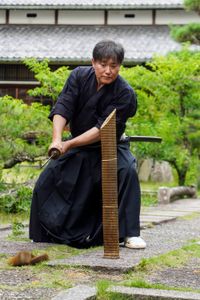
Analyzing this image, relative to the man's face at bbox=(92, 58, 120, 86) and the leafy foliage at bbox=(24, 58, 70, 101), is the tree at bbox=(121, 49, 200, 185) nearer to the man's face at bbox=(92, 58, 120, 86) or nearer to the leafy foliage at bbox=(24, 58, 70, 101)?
the leafy foliage at bbox=(24, 58, 70, 101)

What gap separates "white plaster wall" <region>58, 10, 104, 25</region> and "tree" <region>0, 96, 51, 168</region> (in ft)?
54.7

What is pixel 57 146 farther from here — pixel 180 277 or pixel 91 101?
pixel 180 277

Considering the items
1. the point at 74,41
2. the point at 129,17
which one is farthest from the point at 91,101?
the point at 129,17

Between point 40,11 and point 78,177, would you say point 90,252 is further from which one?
point 40,11

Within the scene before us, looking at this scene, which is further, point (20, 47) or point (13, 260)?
point (20, 47)

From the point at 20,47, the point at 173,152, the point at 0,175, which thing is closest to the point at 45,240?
the point at 0,175

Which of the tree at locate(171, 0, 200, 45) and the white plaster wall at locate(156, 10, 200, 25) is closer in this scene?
the tree at locate(171, 0, 200, 45)

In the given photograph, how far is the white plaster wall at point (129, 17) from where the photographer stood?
24.7 meters

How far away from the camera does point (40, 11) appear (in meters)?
25.1

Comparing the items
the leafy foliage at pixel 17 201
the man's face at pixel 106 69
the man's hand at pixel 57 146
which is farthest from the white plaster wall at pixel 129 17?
the man's hand at pixel 57 146

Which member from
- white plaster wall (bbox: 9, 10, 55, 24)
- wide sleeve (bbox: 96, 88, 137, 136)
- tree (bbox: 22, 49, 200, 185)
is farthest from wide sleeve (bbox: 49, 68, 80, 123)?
white plaster wall (bbox: 9, 10, 55, 24)

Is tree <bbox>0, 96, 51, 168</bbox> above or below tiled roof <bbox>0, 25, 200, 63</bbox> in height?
below

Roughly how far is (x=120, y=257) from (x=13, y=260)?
646mm

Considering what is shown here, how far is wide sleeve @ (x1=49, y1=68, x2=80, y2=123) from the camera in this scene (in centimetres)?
459
